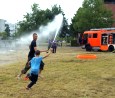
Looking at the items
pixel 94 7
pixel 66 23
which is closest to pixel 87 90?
pixel 94 7

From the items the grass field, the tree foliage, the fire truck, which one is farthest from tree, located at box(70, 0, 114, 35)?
the grass field

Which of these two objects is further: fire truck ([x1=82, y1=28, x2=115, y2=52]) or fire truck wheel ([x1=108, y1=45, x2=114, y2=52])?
fire truck ([x1=82, y1=28, x2=115, y2=52])

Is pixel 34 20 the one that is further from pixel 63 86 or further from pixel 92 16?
pixel 63 86

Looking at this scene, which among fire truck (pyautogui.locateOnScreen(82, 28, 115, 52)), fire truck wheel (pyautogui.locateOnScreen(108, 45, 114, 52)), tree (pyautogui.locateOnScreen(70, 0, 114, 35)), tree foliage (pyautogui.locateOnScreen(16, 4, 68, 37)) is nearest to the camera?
fire truck wheel (pyautogui.locateOnScreen(108, 45, 114, 52))

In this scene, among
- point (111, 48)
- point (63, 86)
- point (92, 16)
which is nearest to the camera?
point (63, 86)

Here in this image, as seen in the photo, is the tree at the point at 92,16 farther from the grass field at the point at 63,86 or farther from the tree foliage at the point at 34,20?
the grass field at the point at 63,86

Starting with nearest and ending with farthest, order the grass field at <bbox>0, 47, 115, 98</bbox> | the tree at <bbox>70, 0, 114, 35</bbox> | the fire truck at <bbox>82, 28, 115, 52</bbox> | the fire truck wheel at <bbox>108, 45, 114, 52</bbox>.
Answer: the grass field at <bbox>0, 47, 115, 98</bbox> < the fire truck wheel at <bbox>108, 45, 114, 52</bbox> < the fire truck at <bbox>82, 28, 115, 52</bbox> < the tree at <bbox>70, 0, 114, 35</bbox>

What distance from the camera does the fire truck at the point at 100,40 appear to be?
42.2 metres

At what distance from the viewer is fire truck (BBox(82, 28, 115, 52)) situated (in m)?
42.2

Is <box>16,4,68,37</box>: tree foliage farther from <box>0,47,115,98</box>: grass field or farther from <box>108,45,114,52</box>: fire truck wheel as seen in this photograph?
<box>0,47,115,98</box>: grass field

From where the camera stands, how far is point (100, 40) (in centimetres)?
4394

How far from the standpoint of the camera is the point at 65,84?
42.3ft

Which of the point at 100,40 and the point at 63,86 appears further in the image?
the point at 100,40

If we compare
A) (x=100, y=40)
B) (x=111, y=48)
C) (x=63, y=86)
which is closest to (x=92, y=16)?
(x=100, y=40)
